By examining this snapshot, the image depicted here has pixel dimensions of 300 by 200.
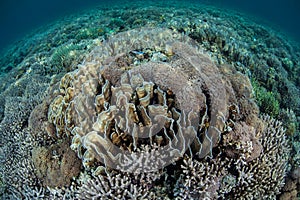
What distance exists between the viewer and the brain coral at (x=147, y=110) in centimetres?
258

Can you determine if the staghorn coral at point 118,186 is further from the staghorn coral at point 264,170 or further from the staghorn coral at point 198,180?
the staghorn coral at point 264,170

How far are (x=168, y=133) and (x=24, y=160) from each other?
2.35 m

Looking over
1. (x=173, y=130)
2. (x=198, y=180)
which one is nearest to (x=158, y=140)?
(x=173, y=130)

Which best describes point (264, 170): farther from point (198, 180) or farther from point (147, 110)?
point (147, 110)

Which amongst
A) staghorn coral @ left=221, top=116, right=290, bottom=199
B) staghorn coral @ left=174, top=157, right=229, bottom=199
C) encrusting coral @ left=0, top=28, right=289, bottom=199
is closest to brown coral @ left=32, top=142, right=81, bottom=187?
encrusting coral @ left=0, top=28, right=289, bottom=199

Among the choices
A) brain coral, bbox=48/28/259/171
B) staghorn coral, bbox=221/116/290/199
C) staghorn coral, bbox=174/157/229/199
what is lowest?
staghorn coral, bbox=221/116/290/199

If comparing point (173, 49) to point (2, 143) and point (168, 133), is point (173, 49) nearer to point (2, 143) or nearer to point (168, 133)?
point (168, 133)

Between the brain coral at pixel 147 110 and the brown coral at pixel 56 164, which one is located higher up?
the brain coral at pixel 147 110

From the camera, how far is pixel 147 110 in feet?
9.30

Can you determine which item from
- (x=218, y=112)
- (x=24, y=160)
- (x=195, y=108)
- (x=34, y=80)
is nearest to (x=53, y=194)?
(x=24, y=160)

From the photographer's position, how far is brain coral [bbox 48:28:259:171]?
258 cm

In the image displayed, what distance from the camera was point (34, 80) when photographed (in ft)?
21.2

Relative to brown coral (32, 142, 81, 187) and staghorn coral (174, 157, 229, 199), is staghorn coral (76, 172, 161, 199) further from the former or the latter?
brown coral (32, 142, 81, 187)

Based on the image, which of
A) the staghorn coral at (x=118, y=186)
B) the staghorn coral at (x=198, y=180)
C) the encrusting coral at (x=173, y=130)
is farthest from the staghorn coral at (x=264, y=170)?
the staghorn coral at (x=118, y=186)
